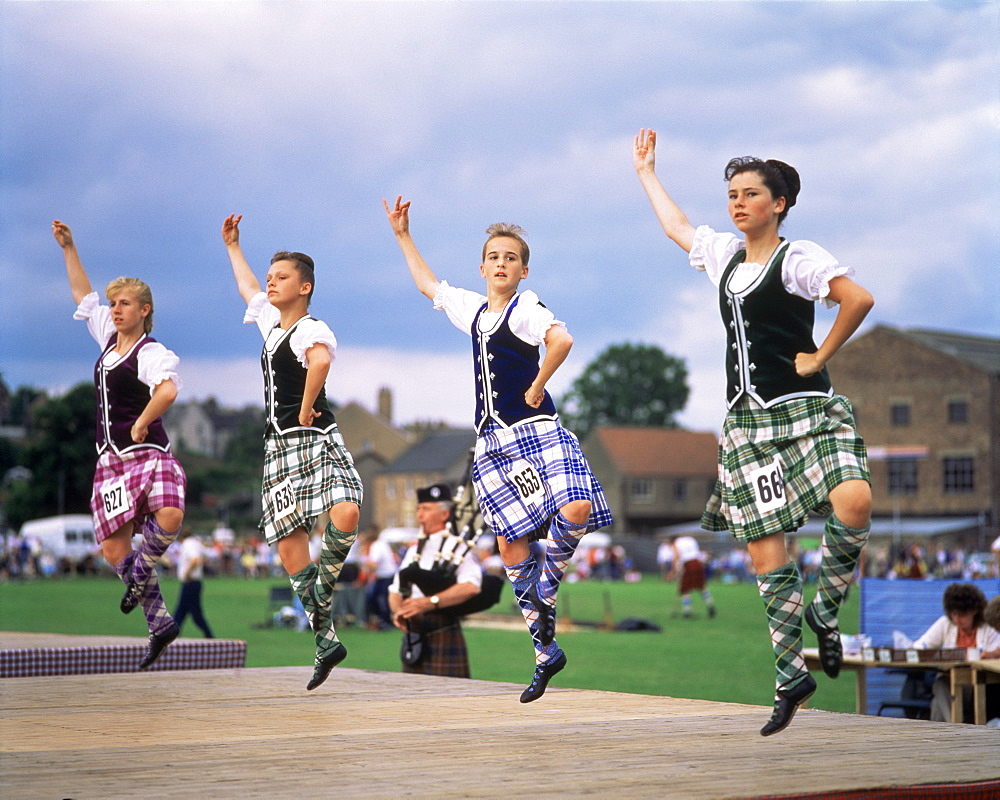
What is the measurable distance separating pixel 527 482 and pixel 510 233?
5.17 ft

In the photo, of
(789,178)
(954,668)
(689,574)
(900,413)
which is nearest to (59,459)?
(900,413)

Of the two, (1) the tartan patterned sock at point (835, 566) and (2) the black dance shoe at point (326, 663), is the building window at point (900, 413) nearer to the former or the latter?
(2) the black dance shoe at point (326, 663)

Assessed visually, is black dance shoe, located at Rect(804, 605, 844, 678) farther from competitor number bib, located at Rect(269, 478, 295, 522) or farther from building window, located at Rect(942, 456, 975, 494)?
building window, located at Rect(942, 456, 975, 494)

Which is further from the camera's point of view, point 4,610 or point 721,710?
point 4,610

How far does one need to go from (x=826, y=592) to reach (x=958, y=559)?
5564cm

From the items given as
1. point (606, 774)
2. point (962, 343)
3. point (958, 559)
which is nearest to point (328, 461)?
point (606, 774)

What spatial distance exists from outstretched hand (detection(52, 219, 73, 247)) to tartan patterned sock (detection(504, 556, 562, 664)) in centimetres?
492

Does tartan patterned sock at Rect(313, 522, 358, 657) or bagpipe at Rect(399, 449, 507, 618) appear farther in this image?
bagpipe at Rect(399, 449, 507, 618)

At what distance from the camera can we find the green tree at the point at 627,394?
106 meters

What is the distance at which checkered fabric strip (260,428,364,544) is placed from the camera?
807 cm

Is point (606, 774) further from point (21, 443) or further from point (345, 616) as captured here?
point (21, 443)

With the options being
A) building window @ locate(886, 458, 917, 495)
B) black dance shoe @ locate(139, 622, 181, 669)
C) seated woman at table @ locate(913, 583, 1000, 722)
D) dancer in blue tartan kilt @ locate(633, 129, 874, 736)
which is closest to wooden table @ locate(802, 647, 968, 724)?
seated woman at table @ locate(913, 583, 1000, 722)

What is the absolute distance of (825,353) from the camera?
5836 millimetres

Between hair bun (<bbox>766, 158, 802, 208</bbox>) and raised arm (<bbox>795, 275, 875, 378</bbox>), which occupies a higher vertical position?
hair bun (<bbox>766, 158, 802, 208</bbox>)
